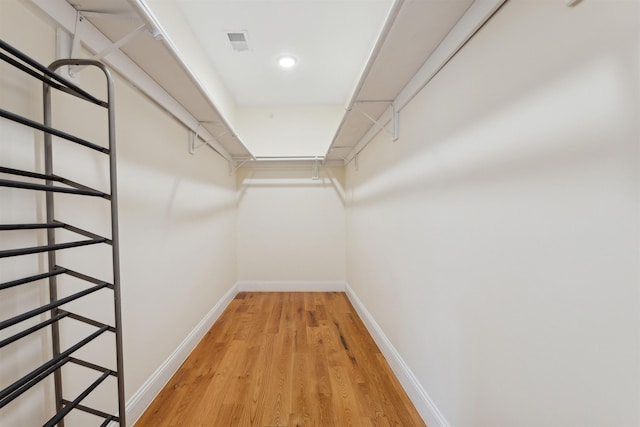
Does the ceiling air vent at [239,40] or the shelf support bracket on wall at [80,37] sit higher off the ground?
the ceiling air vent at [239,40]

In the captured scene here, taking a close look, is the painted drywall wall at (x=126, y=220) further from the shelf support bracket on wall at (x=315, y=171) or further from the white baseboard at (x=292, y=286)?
the shelf support bracket on wall at (x=315, y=171)

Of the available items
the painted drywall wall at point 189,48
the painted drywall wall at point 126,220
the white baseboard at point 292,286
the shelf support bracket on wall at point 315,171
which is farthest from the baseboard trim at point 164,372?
Result: the shelf support bracket on wall at point 315,171

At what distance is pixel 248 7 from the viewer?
6.46ft

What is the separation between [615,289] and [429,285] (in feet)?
2.77

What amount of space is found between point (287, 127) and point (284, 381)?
121 inches

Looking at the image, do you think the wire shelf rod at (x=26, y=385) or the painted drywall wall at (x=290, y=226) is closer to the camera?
the wire shelf rod at (x=26, y=385)

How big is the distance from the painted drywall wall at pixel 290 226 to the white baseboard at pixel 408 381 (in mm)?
1399

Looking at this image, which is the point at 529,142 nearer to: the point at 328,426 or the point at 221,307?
the point at 328,426

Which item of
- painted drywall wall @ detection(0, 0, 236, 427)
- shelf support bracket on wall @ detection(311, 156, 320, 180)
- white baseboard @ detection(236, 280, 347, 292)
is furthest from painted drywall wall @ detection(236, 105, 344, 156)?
white baseboard @ detection(236, 280, 347, 292)

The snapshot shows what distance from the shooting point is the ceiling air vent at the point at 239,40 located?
2.25m

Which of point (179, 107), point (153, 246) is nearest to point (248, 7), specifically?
point (179, 107)

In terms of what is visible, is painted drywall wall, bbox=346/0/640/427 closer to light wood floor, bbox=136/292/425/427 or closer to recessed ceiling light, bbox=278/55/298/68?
light wood floor, bbox=136/292/425/427

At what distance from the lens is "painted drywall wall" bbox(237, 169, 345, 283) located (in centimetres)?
372

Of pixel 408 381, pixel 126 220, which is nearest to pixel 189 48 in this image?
pixel 126 220
